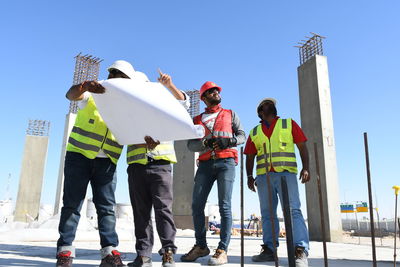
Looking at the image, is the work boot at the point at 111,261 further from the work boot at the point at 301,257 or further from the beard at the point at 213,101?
the beard at the point at 213,101

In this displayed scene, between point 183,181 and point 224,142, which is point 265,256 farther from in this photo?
point 183,181

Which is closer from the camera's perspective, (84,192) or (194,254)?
(84,192)

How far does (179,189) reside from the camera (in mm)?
14055

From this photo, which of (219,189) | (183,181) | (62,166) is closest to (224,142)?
(219,189)

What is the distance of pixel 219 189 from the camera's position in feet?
7.55

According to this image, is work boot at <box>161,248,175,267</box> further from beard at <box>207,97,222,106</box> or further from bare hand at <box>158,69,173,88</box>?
beard at <box>207,97,222,106</box>

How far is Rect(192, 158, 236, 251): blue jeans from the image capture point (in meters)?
2.26

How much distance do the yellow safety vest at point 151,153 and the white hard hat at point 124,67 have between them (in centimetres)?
44

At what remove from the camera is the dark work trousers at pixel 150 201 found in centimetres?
186

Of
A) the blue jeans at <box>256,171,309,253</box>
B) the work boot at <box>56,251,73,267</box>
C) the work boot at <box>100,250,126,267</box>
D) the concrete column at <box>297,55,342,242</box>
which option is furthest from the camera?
the concrete column at <box>297,55,342,242</box>

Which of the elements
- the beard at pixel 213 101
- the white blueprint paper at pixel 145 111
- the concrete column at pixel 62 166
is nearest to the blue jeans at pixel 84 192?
the white blueprint paper at pixel 145 111

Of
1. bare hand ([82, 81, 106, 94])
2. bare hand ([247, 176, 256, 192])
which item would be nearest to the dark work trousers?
bare hand ([82, 81, 106, 94])

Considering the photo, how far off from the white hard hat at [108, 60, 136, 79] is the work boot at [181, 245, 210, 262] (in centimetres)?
126

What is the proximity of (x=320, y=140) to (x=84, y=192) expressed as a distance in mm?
5658
